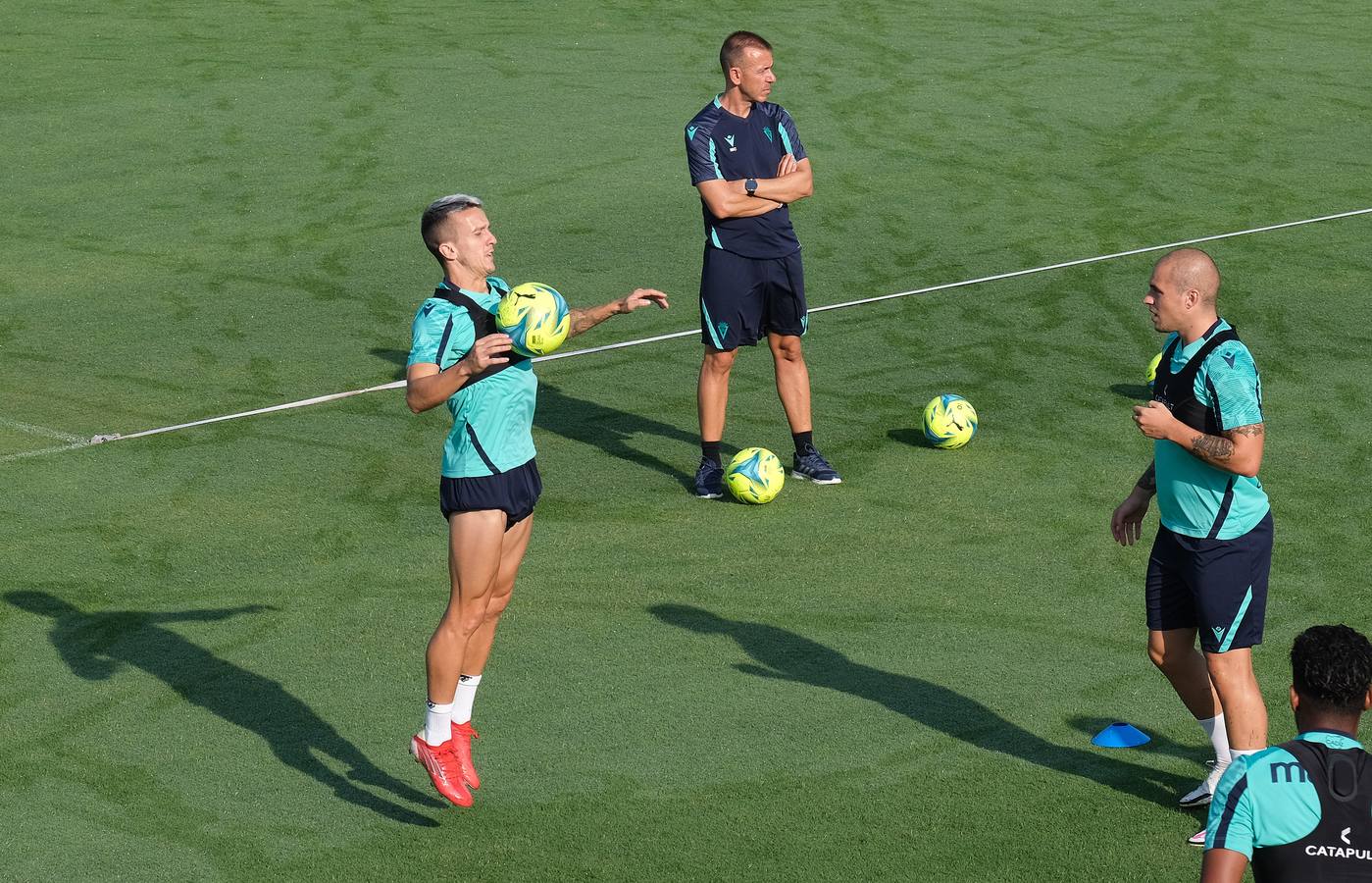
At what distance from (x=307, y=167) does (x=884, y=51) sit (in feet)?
26.1

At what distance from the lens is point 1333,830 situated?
13.5 feet

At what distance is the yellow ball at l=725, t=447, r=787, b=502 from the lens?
989 centimetres

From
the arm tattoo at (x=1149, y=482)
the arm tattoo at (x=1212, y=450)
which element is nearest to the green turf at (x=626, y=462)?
the arm tattoo at (x=1149, y=482)

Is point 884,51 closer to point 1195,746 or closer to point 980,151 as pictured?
point 980,151

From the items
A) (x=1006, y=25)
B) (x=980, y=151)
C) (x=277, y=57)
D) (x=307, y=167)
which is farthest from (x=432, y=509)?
(x=1006, y=25)

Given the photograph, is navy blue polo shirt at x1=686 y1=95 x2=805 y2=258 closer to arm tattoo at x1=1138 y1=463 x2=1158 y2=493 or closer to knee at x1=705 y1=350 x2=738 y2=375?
knee at x1=705 y1=350 x2=738 y2=375

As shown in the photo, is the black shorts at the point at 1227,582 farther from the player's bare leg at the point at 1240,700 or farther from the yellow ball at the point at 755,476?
the yellow ball at the point at 755,476

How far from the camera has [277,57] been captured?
2070cm

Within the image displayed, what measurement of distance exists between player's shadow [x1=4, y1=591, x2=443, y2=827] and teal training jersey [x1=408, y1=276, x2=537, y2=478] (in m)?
1.42

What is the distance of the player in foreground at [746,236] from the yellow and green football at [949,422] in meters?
0.85

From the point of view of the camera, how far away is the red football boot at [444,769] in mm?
6512

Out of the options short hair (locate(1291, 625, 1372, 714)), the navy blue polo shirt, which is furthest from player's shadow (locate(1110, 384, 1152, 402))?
short hair (locate(1291, 625, 1372, 714))

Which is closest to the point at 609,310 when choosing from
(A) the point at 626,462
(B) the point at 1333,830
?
(B) the point at 1333,830

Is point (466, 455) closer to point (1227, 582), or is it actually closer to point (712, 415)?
point (1227, 582)
